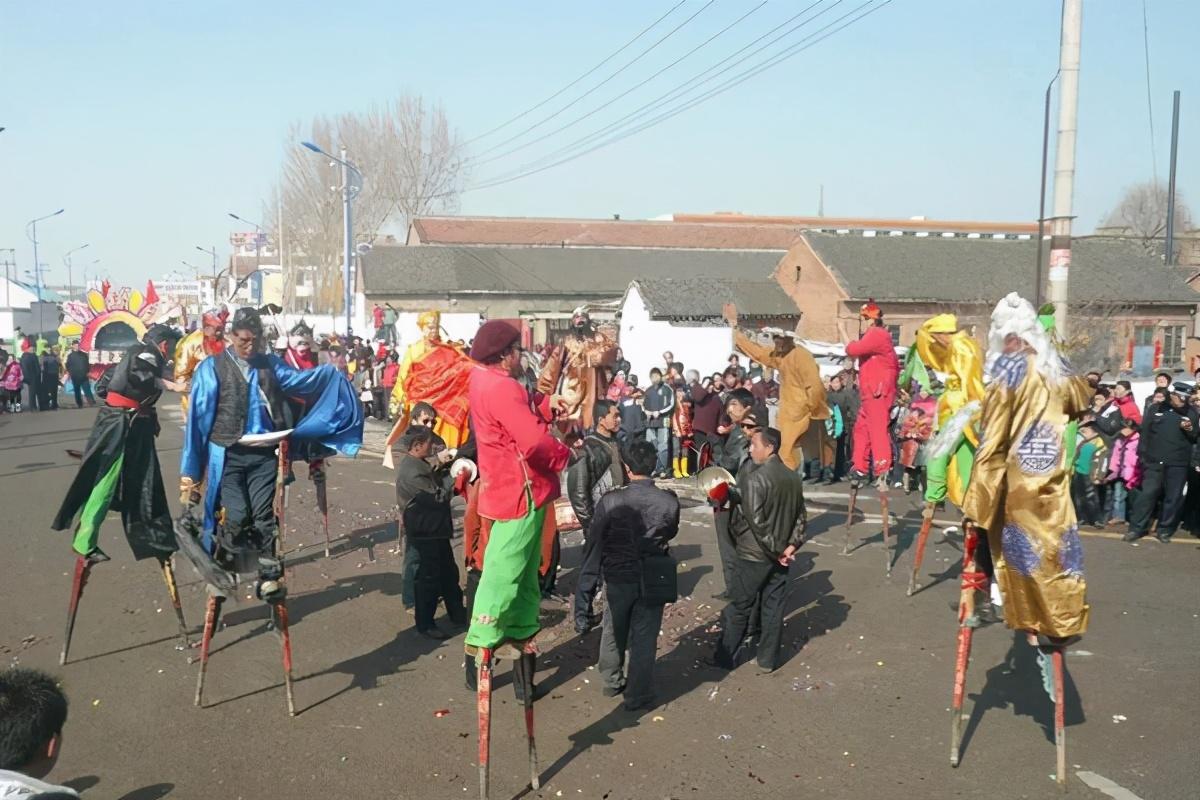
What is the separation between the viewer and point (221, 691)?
650 cm

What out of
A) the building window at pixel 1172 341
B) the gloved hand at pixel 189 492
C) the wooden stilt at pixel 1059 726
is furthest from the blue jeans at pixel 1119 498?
the building window at pixel 1172 341

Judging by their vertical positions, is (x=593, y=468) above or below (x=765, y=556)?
above

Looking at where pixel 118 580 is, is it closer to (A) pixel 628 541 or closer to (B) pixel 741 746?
(A) pixel 628 541

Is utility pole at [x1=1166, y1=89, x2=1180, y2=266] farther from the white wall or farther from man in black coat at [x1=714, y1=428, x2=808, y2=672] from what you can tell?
man in black coat at [x1=714, y1=428, x2=808, y2=672]

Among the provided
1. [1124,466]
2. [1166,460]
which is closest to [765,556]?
[1166,460]

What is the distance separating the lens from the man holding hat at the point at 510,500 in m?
5.24

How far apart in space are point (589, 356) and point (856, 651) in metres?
3.11

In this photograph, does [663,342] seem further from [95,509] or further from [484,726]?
[484,726]

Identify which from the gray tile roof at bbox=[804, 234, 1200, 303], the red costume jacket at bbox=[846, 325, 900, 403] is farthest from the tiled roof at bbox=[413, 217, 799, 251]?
the red costume jacket at bbox=[846, 325, 900, 403]

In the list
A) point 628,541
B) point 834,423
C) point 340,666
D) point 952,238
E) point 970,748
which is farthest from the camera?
point 952,238

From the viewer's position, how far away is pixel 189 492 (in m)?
6.90

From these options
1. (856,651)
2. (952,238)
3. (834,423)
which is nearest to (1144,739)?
(856,651)

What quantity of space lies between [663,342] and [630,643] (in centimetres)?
1849

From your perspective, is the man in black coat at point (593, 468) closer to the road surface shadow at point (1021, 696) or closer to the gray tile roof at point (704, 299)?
the road surface shadow at point (1021, 696)
